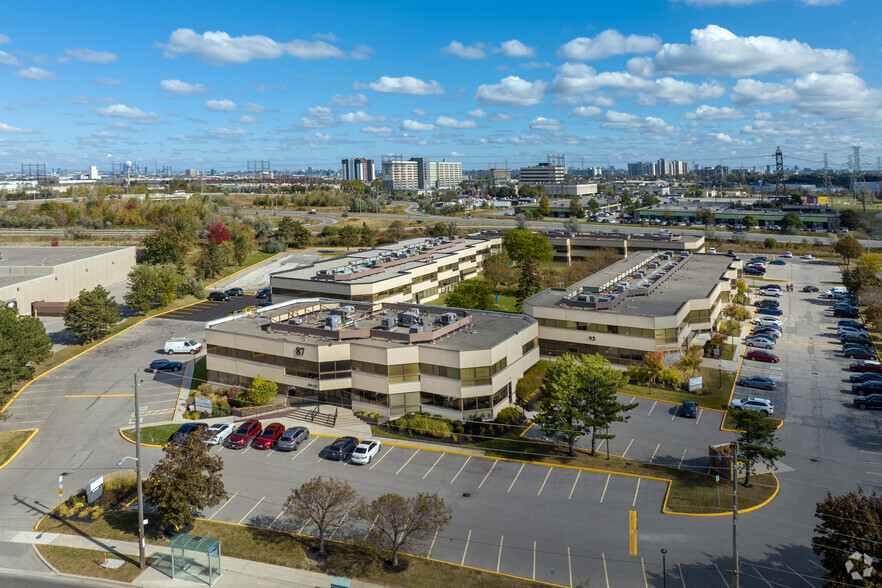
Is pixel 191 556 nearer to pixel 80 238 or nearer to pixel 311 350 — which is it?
pixel 311 350

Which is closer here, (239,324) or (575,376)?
(575,376)

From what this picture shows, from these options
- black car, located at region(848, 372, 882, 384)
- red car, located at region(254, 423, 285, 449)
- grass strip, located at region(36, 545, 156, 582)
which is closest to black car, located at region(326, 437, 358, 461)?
red car, located at region(254, 423, 285, 449)

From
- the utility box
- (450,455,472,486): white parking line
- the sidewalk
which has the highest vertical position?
the utility box

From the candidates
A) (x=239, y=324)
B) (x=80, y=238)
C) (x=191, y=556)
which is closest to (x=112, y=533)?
(x=191, y=556)

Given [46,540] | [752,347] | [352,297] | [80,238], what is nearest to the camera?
[46,540]

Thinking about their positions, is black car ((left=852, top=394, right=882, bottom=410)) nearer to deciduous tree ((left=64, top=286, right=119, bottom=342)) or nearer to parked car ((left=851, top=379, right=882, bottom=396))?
parked car ((left=851, top=379, right=882, bottom=396))

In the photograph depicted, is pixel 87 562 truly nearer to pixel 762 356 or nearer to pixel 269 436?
pixel 269 436

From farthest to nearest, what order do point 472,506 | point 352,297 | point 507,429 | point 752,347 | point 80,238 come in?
point 80,238, point 352,297, point 752,347, point 507,429, point 472,506

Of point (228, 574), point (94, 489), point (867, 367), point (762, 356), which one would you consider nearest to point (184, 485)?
point (228, 574)
